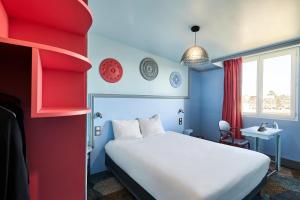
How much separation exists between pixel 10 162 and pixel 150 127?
104 inches

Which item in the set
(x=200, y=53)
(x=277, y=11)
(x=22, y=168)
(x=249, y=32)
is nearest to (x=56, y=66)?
(x=22, y=168)

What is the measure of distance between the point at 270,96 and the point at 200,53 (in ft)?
7.43

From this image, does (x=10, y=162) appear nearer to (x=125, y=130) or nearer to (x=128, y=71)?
(x=125, y=130)

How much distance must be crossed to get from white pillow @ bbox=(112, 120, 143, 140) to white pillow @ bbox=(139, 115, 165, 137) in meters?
0.13

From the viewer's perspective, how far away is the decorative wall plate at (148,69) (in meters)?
3.36

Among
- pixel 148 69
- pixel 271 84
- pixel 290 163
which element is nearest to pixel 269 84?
pixel 271 84

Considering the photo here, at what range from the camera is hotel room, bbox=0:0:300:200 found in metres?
0.80

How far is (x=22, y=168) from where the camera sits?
0.59m

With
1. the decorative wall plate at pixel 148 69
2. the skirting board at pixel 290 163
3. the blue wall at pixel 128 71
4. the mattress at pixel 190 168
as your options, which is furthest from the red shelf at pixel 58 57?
the skirting board at pixel 290 163

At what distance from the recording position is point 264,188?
2.30m

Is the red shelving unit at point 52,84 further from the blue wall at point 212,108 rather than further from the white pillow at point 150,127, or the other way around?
the blue wall at point 212,108

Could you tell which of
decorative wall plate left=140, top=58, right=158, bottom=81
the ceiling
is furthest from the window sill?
decorative wall plate left=140, top=58, right=158, bottom=81

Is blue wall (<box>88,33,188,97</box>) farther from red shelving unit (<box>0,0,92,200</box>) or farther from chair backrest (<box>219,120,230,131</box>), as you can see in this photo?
red shelving unit (<box>0,0,92,200</box>)

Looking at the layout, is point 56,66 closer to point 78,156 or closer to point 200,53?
point 78,156
